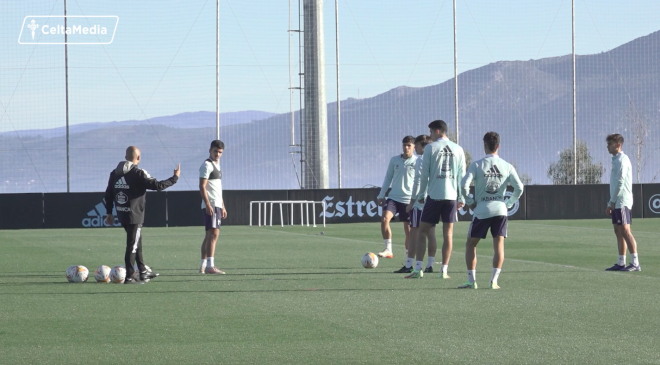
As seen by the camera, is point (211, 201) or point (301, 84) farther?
point (301, 84)

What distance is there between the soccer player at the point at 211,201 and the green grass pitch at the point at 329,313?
31 centimetres

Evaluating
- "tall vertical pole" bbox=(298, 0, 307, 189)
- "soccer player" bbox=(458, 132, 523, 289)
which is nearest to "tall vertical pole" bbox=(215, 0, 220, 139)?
"tall vertical pole" bbox=(298, 0, 307, 189)

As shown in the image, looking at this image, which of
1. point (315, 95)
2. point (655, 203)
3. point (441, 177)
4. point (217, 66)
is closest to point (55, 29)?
point (217, 66)

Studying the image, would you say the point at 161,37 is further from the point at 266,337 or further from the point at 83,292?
the point at 266,337

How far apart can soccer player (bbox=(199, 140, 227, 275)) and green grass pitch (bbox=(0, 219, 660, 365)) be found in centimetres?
31

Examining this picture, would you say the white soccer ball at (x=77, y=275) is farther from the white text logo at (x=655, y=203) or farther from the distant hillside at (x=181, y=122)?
the white text logo at (x=655, y=203)

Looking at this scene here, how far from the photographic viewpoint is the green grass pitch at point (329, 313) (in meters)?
7.51

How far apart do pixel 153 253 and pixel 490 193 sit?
9.07 m

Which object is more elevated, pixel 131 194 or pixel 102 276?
pixel 131 194

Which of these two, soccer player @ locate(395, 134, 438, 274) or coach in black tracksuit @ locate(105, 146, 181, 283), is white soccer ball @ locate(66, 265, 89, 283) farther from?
soccer player @ locate(395, 134, 438, 274)

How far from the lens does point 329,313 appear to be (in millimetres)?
9734

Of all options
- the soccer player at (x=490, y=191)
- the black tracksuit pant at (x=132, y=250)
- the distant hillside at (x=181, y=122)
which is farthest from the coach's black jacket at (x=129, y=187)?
the distant hillside at (x=181, y=122)

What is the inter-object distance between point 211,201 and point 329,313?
4945mm

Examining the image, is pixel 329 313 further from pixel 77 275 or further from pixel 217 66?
pixel 217 66
